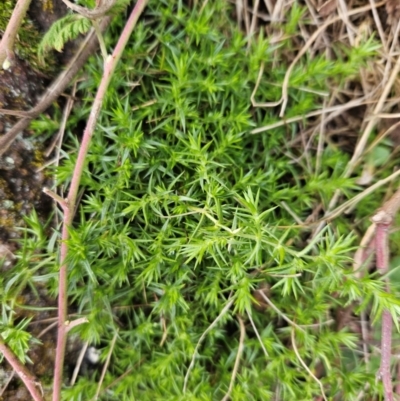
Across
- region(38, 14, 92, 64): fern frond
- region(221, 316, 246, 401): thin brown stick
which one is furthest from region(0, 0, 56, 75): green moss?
region(221, 316, 246, 401): thin brown stick

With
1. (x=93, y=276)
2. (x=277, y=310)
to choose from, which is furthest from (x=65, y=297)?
(x=277, y=310)

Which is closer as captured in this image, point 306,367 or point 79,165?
point 79,165

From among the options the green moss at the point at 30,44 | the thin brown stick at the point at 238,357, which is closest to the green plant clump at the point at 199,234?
the thin brown stick at the point at 238,357

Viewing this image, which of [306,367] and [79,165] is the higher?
[79,165]

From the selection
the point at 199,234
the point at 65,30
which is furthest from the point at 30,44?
the point at 199,234

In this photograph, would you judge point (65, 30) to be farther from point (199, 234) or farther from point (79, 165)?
point (199, 234)

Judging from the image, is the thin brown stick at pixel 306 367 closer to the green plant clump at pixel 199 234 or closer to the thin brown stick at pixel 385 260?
the green plant clump at pixel 199 234

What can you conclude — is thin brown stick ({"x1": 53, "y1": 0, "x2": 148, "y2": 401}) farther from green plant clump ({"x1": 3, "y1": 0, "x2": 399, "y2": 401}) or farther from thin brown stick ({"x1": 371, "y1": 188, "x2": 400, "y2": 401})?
thin brown stick ({"x1": 371, "y1": 188, "x2": 400, "y2": 401})

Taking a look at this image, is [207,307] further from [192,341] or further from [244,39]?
[244,39]
